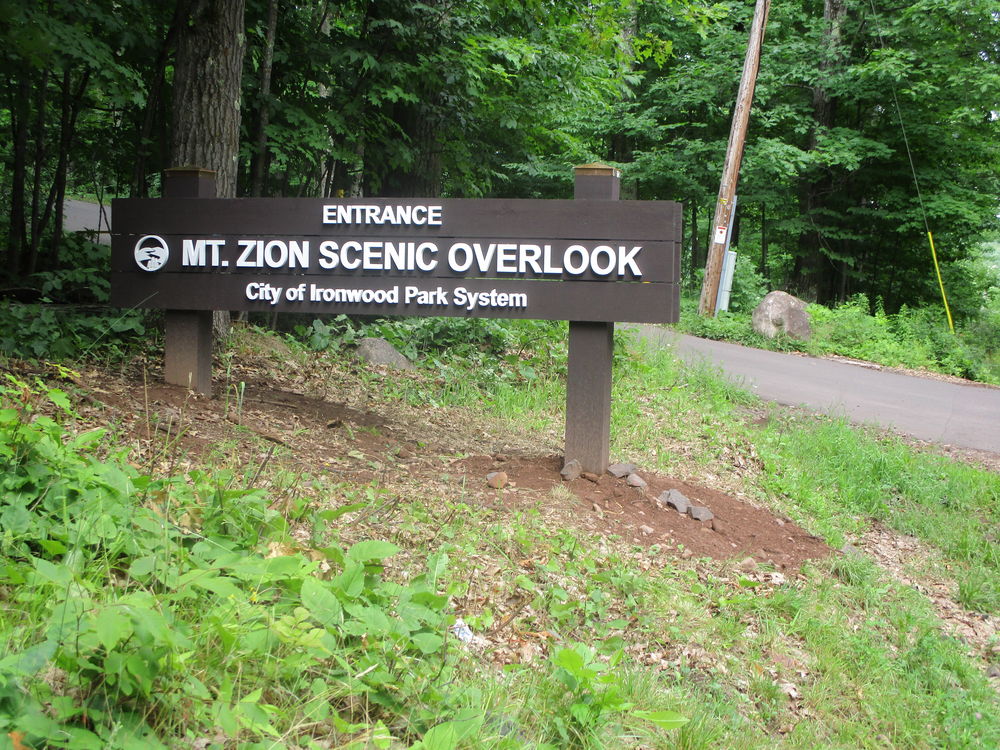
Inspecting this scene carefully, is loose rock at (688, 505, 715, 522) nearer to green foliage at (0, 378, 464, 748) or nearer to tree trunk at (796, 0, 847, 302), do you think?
green foliage at (0, 378, 464, 748)

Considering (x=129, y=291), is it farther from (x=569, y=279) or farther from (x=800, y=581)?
(x=800, y=581)

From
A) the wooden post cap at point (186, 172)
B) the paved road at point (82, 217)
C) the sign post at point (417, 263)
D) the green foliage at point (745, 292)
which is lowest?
the sign post at point (417, 263)

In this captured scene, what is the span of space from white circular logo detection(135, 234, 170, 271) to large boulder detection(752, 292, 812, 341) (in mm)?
11694

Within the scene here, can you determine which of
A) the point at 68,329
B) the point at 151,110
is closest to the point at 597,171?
the point at 68,329

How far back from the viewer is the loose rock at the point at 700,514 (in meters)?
5.21

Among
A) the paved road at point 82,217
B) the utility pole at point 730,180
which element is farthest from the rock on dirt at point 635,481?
the utility pole at point 730,180

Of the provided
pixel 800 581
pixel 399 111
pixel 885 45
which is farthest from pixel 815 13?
pixel 800 581

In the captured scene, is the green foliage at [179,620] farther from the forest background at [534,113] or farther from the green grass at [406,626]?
the forest background at [534,113]

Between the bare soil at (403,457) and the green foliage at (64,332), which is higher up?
the green foliage at (64,332)

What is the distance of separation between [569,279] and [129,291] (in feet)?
10.2

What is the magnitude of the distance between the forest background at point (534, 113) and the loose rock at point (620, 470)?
13.1 ft

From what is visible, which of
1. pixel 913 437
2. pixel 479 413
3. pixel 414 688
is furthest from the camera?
pixel 913 437

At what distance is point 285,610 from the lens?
2.60 meters

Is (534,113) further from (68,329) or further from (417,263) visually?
(68,329)
